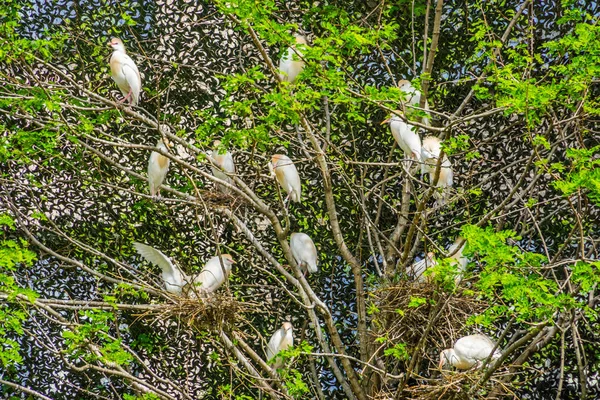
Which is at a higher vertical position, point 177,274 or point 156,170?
point 156,170

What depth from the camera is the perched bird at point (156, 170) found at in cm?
407

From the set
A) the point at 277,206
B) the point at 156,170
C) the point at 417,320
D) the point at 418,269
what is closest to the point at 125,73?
the point at 156,170

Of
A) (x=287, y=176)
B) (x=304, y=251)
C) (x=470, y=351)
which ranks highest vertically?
(x=287, y=176)

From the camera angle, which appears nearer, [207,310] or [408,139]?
[207,310]

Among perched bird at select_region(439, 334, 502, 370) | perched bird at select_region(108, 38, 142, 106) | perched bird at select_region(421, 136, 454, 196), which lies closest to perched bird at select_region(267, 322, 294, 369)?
perched bird at select_region(439, 334, 502, 370)

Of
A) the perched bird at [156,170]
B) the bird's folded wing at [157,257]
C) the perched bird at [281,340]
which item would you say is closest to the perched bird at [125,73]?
the perched bird at [156,170]

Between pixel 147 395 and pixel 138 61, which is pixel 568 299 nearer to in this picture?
pixel 147 395

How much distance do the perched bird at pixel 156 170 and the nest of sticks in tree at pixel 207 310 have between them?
688mm

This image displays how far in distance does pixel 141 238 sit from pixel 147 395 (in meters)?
1.00

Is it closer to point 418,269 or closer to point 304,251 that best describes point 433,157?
point 418,269

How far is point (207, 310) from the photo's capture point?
11.7 ft

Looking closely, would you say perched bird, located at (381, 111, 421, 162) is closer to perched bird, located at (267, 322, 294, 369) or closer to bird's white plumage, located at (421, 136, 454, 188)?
bird's white plumage, located at (421, 136, 454, 188)

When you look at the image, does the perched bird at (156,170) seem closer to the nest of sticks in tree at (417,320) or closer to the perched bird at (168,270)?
the perched bird at (168,270)

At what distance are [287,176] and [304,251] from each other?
32 centimetres
